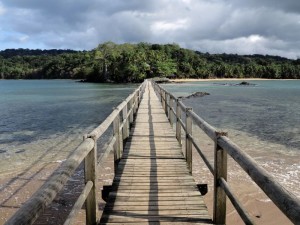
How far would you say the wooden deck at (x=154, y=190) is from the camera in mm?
4180

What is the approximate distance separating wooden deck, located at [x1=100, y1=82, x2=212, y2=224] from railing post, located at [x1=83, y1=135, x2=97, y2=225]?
329 millimetres

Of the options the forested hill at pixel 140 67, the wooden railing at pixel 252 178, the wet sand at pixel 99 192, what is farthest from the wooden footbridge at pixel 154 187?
the forested hill at pixel 140 67

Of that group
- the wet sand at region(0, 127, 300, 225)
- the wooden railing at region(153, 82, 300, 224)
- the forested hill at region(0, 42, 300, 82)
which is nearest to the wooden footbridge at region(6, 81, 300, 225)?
the wooden railing at region(153, 82, 300, 224)

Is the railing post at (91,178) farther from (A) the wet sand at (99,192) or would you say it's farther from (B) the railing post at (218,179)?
(A) the wet sand at (99,192)

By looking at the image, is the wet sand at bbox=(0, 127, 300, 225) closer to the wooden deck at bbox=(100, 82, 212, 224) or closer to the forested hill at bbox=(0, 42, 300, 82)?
the wooden deck at bbox=(100, 82, 212, 224)

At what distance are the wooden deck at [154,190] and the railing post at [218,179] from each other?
28 cm

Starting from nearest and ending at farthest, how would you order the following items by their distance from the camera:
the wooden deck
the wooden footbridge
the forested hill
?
1. the wooden footbridge
2. the wooden deck
3. the forested hill

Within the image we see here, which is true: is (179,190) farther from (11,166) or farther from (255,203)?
(11,166)

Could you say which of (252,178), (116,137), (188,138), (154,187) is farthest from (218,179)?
(116,137)

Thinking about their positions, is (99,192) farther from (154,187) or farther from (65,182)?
(65,182)

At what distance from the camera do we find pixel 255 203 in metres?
7.00

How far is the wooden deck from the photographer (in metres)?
4.18

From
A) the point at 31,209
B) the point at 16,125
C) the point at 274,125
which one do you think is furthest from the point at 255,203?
the point at 16,125

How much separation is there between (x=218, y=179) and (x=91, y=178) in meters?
1.34
